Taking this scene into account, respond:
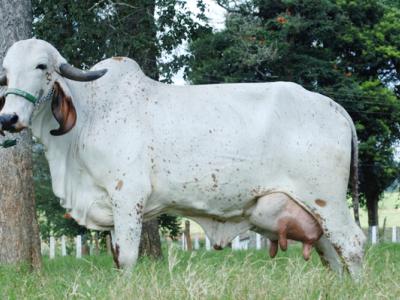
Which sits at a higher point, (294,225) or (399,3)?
(399,3)

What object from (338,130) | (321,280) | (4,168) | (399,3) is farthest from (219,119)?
(399,3)

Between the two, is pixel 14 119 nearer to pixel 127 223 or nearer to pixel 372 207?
pixel 127 223

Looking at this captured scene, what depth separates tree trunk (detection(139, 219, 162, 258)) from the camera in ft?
39.7

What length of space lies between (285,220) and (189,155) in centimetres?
94

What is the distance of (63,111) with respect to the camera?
6.37 m

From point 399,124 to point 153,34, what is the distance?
42.2ft

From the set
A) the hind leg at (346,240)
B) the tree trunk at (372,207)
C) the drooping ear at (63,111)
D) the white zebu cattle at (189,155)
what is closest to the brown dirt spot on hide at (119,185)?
the white zebu cattle at (189,155)

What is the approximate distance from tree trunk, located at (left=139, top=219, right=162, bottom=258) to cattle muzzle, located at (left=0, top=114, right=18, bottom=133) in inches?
248

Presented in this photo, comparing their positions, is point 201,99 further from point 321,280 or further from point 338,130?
point 321,280

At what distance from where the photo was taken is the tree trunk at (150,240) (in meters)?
12.1

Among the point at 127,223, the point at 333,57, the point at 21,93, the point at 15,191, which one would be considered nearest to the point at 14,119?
the point at 21,93

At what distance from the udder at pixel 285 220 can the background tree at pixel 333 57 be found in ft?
45.5

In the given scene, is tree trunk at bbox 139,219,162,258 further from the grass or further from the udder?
the grass

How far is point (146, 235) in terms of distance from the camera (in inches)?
480
